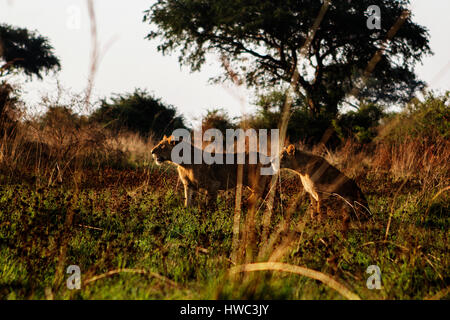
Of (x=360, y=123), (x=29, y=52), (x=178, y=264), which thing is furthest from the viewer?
(x=29, y=52)

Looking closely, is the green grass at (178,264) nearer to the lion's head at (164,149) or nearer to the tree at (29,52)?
the lion's head at (164,149)

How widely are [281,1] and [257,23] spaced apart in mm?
2266

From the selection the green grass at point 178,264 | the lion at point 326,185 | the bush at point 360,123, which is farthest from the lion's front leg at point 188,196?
the bush at point 360,123

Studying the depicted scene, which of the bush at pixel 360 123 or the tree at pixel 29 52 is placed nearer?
the bush at pixel 360 123

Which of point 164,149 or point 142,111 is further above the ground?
point 142,111

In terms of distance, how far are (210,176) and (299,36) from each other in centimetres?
1704

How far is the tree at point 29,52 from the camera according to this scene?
1334 inches

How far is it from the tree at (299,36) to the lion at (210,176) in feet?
39.3

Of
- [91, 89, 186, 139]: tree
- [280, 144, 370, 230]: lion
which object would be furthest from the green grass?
[91, 89, 186, 139]: tree

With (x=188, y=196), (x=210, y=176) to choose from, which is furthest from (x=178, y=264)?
(x=210, y=176)

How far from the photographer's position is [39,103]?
Answer: 22.8 ft

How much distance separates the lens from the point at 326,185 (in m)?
5.47

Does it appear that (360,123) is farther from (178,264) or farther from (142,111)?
(178,264)
